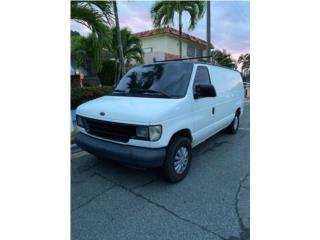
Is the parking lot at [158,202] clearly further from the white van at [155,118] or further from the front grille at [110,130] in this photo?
the front grille at [110,130]

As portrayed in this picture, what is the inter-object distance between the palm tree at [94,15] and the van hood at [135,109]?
352 centimetres

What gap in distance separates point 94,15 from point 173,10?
24.7ft

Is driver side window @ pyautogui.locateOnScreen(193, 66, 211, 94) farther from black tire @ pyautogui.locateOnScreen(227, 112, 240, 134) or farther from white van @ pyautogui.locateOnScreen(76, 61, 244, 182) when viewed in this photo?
black tire @ pyautogui.locateOnScreen(227, 112, 240, 134)

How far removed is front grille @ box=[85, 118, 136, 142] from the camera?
10.2 ft

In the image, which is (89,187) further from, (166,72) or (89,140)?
(166,72)

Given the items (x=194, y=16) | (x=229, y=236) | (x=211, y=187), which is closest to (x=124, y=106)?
(x=211, y=187)

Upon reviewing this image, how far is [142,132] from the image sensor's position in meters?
3.02

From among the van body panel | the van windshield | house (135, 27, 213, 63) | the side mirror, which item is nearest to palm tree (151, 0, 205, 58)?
house (135, 27, 213, 63)

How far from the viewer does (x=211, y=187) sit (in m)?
3.36

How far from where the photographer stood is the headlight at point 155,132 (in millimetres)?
2949

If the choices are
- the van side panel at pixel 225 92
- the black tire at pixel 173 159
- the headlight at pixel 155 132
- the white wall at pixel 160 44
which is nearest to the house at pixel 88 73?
the white wall at pixel 160 44

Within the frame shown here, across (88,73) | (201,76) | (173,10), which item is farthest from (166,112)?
(88,73)

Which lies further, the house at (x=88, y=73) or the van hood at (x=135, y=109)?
the house at (x=88, y=73)
